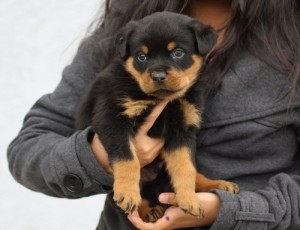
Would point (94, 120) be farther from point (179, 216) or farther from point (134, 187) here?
point (179, 216)

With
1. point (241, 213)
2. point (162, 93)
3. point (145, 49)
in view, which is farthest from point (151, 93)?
point (241, 213)

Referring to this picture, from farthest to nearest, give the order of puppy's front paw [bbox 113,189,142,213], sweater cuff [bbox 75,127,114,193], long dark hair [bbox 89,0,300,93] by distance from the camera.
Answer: long dark hair [bbox 89,0,300,93] < sweater cuff [bbox 75,127,114,193] < puppy's front paw [bbox 113,189,142,213]

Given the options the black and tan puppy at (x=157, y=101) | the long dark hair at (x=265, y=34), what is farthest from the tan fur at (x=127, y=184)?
the long dark hair at (x=265, y=34)

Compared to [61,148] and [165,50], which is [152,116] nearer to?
[165,50]

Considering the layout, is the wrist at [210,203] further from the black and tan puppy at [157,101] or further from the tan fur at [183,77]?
the tan fur at [183,77]

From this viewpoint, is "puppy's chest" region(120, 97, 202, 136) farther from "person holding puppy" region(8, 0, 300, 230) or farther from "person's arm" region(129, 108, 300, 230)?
"person's arm" region(129, 108, 300, 230)

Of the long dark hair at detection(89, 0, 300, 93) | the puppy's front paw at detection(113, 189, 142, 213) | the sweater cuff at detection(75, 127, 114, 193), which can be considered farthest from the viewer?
the long dark hair at detection(89, 0, 300, 93)

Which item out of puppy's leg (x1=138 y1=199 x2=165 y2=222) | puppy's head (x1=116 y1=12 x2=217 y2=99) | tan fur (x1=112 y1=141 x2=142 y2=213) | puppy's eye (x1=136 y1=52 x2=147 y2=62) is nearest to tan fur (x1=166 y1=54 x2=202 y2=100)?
puppy's head (x1=116 y1=12 x2=217 y2=99)
